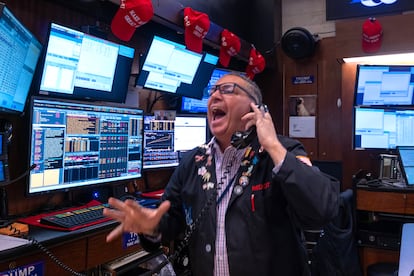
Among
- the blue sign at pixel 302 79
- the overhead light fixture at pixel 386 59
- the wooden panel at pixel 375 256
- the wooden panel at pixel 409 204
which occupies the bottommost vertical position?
the wooden panel at pixel 375 256

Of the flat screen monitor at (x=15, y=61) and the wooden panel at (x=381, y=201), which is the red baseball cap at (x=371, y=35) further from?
the flat screen monitor at (x=15, y=61)

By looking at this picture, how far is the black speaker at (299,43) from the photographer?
4645mm

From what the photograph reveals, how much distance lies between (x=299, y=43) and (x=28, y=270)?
156 inches

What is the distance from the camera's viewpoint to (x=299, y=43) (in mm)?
4680

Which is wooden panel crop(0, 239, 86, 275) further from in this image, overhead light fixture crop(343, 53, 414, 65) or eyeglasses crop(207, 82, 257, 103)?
overhead light fixture crop(343, 53, 414, 65)

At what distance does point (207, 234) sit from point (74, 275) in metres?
0.78

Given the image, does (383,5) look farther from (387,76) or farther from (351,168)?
(351,168)

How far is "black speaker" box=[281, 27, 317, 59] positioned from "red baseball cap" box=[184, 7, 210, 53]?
198 cm

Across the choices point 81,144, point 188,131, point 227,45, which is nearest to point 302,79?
point 227,45

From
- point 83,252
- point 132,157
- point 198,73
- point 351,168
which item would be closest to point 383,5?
point 351,168

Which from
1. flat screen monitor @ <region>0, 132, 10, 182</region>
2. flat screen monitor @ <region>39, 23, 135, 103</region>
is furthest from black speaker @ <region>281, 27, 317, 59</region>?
flat screen monitor @ <region>0, 132, 10, 182</region>

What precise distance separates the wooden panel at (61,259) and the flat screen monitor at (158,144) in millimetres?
1127

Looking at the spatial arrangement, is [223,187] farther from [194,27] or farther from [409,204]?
[409,204]

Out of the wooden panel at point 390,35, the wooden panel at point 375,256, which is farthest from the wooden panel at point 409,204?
the wooden panel at point 390,35
